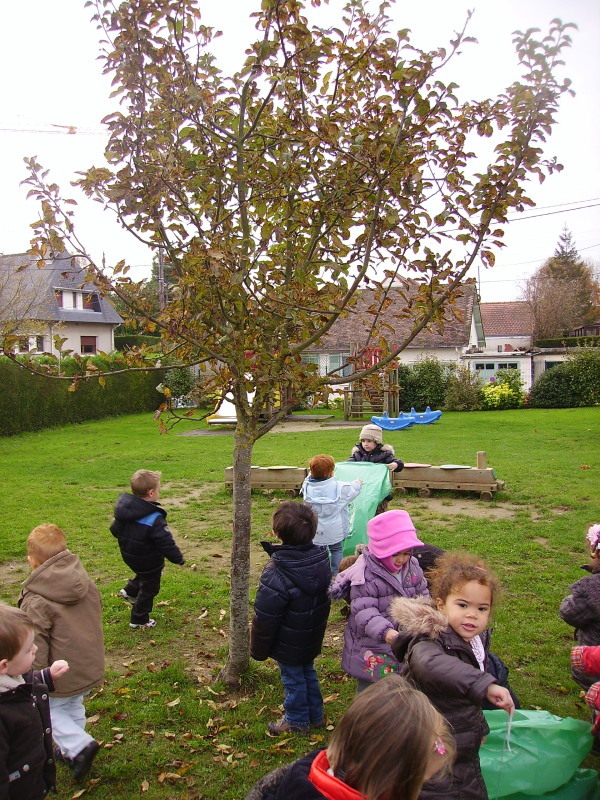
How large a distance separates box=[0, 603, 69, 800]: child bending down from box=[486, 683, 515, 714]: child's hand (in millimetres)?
1967

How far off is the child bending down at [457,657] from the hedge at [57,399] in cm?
1867

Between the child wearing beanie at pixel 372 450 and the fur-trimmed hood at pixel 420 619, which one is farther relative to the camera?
the child wearing beanie at pixel 372 450

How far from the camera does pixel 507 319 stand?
56.6m

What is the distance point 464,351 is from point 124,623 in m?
31.7

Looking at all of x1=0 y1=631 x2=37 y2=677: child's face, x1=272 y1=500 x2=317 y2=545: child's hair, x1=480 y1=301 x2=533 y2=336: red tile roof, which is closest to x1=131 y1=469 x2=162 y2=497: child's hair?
x1=272 y1=500 x2=317 y2=545: child's hair

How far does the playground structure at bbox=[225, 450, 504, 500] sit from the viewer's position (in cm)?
1142

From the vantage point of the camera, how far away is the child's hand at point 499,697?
2590 millimetres

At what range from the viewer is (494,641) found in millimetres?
5625

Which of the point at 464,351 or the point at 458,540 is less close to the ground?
the point at 464,351

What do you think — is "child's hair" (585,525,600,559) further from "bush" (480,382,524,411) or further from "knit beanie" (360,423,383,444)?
"bush" (480,382,524,411)

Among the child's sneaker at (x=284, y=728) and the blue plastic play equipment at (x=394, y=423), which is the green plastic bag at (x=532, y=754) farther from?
the blue plastic play equipment at (x=394, y=423)

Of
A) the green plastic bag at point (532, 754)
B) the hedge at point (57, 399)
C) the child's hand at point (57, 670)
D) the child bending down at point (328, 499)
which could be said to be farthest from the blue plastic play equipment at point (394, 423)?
the child's hand at point (57, 670)

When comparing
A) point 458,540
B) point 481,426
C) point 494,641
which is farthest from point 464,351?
point 494,641

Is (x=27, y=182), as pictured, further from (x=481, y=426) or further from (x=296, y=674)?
(x=481, y=426)
